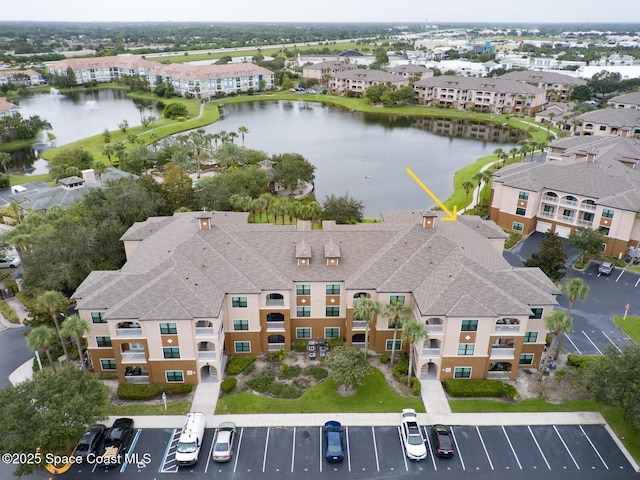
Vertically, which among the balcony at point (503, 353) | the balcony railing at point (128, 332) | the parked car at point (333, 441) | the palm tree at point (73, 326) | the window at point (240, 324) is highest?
the palm tree at point (73, 326)

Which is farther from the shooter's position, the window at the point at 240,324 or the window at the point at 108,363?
the window at the point at 240,324

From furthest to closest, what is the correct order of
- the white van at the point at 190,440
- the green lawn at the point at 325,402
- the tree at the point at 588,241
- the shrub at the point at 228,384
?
the tree at the point at 588,241
the shrub at the point at 228,384
the green lawn at the point at 325,402
the white van at the point at 190,440

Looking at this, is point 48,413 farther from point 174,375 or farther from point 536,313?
point 536,313

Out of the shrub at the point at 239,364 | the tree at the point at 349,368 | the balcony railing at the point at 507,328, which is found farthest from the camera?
the shrub at the point at 239,364

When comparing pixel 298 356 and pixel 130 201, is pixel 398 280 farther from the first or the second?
pixel 130 201

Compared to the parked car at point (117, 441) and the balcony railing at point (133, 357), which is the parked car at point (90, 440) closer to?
the parked car at point (117, 441)

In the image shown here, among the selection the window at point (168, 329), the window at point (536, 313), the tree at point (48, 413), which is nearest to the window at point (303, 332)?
the window at point (168, 329)

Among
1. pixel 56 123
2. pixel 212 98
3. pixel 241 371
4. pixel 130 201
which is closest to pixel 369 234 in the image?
pixel 241 371

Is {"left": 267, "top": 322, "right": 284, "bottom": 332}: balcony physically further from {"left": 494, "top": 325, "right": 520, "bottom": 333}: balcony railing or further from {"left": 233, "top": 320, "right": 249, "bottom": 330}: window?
{"left": 494, "top": 325, "right": 520, "bottom": 333}: balcony railing

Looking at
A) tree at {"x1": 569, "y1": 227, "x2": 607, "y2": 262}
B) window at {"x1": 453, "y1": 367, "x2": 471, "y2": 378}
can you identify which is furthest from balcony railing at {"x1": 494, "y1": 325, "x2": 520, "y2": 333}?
tree at {"x1": 569, "y1": 227, "x2": 607, "y2": 262}
